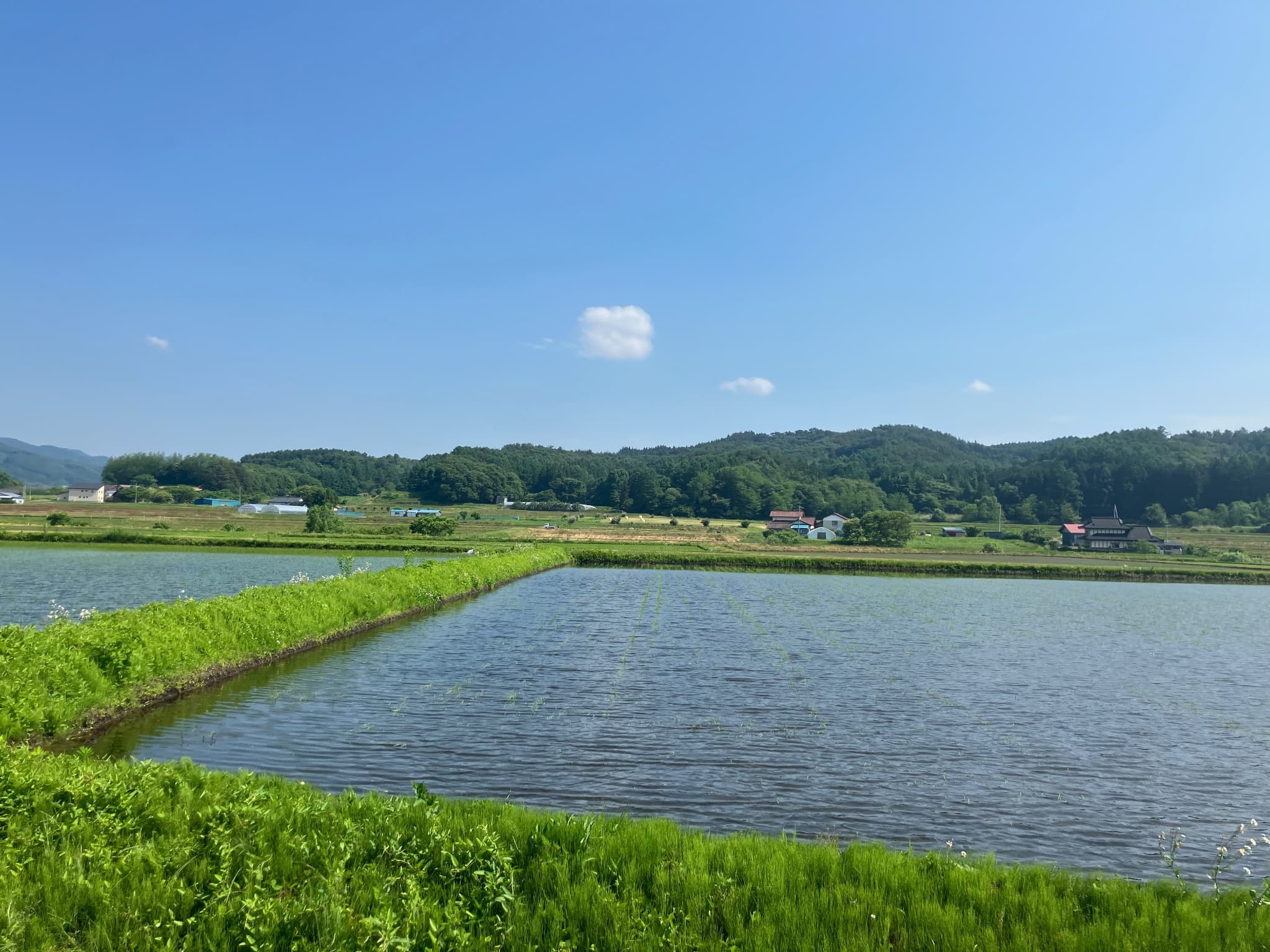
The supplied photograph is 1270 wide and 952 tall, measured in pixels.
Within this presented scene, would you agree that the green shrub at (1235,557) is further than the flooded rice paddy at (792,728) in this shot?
Yes

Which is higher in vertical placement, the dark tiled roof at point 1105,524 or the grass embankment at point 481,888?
the dark tiled roof at point 1105,524

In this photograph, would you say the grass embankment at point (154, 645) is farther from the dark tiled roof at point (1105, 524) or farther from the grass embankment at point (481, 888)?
the dark tiled roof at point (1105, 524)

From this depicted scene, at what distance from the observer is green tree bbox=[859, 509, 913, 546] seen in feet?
327

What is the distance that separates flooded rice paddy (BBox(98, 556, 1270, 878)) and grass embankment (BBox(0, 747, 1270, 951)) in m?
2.65

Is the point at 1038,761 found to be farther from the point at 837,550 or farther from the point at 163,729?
the point at 837,550

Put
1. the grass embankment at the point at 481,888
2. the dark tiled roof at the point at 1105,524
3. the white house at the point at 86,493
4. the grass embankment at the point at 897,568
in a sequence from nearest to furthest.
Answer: the grass embankment at the point at 481,888 → the grass embankment at the point at 897,568 → the dark tiled roof at the point at 1105,524 → the white house at the point at 86,493

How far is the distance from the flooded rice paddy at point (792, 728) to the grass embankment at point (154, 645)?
706 mm

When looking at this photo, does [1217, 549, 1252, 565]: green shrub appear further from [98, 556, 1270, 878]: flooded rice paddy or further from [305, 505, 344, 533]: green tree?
[305, 505, 344, 533]: green tree

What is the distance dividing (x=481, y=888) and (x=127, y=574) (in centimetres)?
4139

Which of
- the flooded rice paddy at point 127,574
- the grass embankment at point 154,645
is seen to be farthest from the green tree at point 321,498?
the grass embankment at point 154,645

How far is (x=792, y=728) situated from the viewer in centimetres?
1541

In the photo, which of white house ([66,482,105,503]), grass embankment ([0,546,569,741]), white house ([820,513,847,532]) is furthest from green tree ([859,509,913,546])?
white house ([66,482,105,503])

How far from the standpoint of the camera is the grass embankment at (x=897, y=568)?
217 ft

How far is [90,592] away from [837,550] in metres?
71.9
